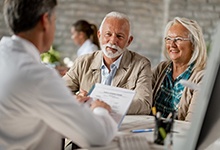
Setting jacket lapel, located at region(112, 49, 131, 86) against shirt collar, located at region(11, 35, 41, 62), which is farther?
jacket lapel, located at region(112, 49, 131, 86)

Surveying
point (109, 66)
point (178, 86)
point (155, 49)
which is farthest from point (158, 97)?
point (155, 49)

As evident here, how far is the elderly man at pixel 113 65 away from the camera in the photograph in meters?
2.31

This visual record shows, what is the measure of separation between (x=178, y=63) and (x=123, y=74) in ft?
1.29

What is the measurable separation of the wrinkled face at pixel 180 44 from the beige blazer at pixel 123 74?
23 centimetres

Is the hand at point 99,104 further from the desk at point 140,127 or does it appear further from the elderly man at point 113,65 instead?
the elderly man at point 113,65

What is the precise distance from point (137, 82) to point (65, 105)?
43.0 inches

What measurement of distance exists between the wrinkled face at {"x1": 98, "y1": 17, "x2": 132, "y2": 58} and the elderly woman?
319 mm

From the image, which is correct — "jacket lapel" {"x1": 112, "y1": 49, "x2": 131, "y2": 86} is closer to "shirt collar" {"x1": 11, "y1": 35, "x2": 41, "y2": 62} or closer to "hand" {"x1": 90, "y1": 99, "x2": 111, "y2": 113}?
"hand" {"x1": 90, "y1": 99, "x2": 111, "y2": 113}

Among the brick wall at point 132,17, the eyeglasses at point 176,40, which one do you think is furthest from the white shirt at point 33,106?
the brick wall at point 132,17

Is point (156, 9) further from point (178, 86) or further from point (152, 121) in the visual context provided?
point (152, 121)

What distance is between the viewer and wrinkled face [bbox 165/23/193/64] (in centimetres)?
245

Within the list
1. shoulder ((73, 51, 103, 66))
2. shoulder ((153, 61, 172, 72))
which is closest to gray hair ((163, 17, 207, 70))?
shoulder ((153, 61, 172, 72))

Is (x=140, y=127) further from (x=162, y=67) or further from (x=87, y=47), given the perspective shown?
(x=87, y=47)

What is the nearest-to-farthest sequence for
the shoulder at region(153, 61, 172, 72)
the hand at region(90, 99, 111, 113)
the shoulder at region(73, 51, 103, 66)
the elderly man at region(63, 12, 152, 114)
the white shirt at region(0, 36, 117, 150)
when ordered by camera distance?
1. the white shirt at region(0, 36, 117, 150)
2. the hand at region(90, 99, 111, 113)
3. the elderly man at region(63, 12, 152, 114)
4. the shoulder at region(73, 51, 103, 66)
5. the shoulder at region(153, 61, 172, 72)
